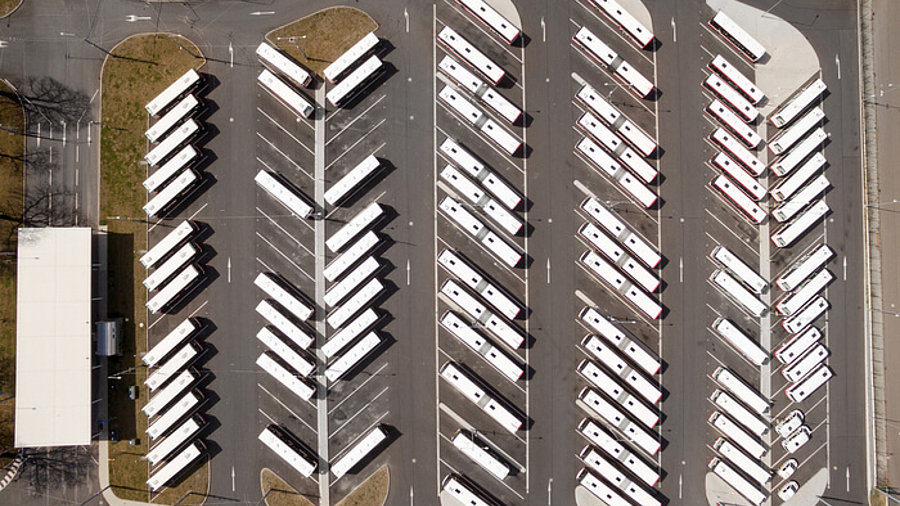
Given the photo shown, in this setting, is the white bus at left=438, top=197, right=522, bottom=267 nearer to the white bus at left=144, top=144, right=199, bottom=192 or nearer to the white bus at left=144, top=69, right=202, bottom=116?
the white bus at left=144, top=144, right=199, bottom=192

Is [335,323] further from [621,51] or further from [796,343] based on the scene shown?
[796,343]

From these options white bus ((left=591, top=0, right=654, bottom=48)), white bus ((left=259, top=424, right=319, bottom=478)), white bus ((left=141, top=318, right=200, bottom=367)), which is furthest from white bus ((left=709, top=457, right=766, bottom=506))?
white bus ((left=141, top=318, right=200, bottom=367))

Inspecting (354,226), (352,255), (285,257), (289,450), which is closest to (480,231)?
(354,226)

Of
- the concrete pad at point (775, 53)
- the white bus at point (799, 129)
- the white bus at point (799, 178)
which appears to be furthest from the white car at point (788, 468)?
the concrete pad at point (775, 53)

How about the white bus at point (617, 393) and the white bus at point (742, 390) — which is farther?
the white bus at point (742, 390)

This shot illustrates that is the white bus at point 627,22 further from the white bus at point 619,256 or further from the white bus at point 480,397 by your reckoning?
the white bus at point 480,397

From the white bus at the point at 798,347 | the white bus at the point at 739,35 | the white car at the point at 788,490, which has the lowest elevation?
the white car at the point at 788,490
